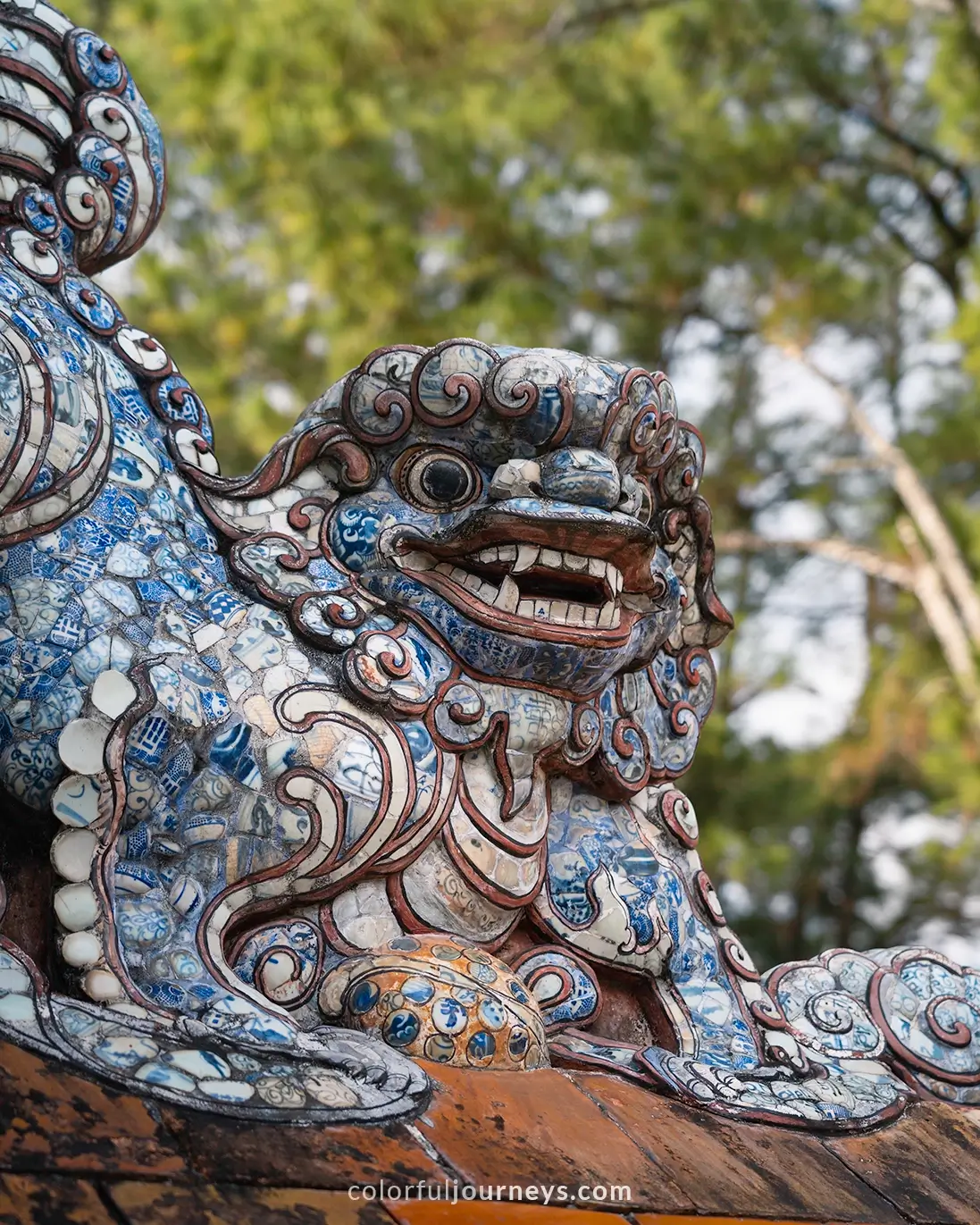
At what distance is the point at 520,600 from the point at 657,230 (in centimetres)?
685

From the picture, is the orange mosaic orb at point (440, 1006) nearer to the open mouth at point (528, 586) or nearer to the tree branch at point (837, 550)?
the open mouth at point (528, 586)

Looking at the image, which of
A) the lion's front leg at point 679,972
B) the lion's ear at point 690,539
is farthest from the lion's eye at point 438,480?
the lion's front leg at point 679,972

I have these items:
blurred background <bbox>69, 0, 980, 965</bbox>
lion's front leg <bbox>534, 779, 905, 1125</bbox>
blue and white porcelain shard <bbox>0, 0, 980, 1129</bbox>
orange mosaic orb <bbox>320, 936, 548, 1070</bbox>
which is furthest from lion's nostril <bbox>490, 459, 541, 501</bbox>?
blurred background <bbox>69, 0, 980, 965</bbox>

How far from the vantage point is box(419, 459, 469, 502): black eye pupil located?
9.37 ft

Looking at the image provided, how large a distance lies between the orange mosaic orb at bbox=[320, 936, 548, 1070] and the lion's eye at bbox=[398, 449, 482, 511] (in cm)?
80

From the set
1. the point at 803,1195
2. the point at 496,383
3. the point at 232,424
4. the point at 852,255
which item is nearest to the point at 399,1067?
the point at 803,1195

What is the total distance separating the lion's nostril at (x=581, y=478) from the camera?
9.07 ft

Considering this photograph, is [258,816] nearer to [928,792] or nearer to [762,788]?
[762,788]

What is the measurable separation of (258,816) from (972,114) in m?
7.45

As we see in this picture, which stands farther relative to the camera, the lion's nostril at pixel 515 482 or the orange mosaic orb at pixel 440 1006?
the lion's nostril at pixel 515 482

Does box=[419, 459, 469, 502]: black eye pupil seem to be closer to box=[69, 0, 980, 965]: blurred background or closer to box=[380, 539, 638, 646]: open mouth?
box=[380, 539, 638, 646]: open mouth

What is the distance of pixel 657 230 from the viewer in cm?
920

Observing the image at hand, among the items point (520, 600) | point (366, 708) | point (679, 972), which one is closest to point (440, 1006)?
point (366, 708)

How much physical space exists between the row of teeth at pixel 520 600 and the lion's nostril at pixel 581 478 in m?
0.10
